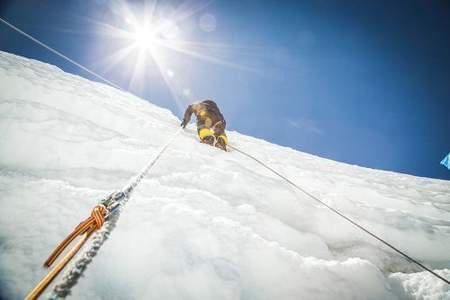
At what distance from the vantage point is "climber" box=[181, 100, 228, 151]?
5.18m

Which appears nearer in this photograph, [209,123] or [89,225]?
[89,225]

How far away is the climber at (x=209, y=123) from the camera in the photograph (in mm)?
5184

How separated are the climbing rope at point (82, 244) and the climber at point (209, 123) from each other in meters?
3.69

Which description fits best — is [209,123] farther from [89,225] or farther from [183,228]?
[89,225]

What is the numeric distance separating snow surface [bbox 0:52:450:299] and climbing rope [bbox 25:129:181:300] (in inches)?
12.0

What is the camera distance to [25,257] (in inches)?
51.3

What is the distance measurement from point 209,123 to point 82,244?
5032mm

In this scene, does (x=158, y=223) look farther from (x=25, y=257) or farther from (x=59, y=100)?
(x=59, y=100)

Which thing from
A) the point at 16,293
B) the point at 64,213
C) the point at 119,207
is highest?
the point at 119,207

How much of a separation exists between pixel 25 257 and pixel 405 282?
236 centimetres

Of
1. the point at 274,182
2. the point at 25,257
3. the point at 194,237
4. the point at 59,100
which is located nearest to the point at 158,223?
the point at 194,237

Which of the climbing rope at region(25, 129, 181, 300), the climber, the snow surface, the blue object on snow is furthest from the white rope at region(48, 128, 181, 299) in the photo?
the blue object on snow

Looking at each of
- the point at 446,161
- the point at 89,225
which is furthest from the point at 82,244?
the point at 446,161

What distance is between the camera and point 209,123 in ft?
19.7
